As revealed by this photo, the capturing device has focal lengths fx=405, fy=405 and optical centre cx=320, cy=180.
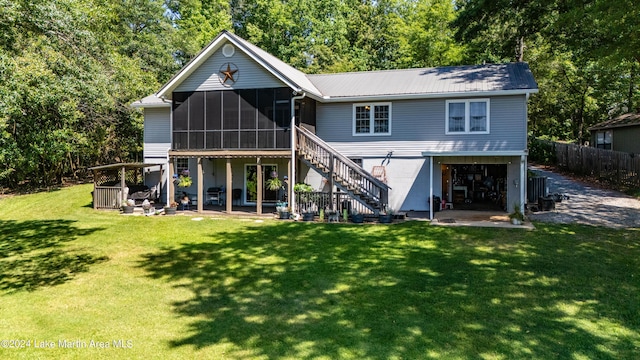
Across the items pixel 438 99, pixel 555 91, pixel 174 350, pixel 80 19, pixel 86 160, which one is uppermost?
pixel 555 91

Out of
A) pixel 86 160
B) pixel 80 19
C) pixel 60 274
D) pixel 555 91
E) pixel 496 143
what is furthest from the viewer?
pixel 555 91

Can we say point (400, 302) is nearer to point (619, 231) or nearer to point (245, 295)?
point (245, 295)

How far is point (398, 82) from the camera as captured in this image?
18438mm

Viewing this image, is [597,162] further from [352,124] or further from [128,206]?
[128,206]

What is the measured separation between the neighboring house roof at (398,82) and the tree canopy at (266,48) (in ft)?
8.94

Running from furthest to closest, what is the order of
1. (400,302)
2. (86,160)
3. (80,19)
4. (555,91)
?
(555,91) → (86,160) → (80,19) → (400,302)

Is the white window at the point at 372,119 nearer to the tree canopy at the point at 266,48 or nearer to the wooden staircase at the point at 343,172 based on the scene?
the wooden staircase at the point at 343,172

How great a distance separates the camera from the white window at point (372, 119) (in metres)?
17.6

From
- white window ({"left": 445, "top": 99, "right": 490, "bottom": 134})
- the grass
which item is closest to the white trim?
white window ({"left": 445, "top": 99, "right": 490, "bottom": 134})

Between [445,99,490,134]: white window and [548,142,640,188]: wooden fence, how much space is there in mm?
9071

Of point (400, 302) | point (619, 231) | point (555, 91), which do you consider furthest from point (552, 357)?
point (555, 91)

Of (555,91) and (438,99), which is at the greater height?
(555,91)

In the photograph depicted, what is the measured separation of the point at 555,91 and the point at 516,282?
3031cm

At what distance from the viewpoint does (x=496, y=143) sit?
16203mm
